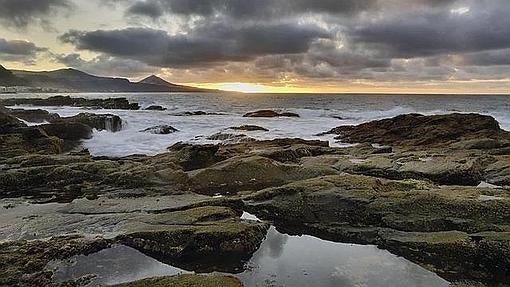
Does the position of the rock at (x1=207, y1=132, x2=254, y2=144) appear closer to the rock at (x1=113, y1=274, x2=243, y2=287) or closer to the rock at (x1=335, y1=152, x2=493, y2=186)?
the rock at (x1=335, y1=152, x2=493, y2=186)

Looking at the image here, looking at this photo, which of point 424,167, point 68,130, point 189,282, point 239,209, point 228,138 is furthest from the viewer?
point 228,138

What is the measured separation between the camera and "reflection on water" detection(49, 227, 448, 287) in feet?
25.8

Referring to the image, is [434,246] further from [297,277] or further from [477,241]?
[297,277]

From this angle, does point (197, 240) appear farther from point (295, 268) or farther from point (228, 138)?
point (228, 138)

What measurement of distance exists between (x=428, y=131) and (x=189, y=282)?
81.2 ft

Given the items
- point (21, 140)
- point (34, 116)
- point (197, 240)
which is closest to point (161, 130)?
point (21, 140)

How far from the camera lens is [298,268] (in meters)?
8.59

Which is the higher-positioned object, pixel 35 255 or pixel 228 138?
pixel 35 255

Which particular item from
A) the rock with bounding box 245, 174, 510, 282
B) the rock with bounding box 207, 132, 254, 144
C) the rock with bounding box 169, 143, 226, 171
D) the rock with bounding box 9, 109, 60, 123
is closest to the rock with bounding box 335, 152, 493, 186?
the rock with bounding box 245, 174, 510, 282

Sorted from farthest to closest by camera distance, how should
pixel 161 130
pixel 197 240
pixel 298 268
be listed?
pixel 161 130
pixel 197 240
pixel 298 268

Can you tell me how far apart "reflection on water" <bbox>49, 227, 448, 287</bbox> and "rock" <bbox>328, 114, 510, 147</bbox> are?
1823 cm

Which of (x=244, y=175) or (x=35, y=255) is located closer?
(x=35, y=255)

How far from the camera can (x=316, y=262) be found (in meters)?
8.87

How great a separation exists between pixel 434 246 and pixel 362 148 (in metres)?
14.8
